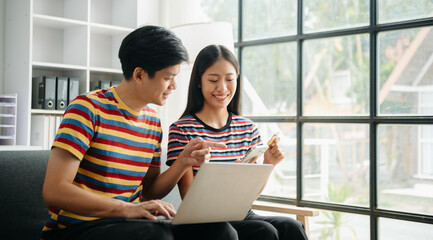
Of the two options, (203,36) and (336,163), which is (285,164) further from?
(203,36)

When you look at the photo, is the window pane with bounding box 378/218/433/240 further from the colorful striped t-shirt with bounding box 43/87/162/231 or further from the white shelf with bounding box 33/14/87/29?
the white shelf with bounding box 33/14/87/29

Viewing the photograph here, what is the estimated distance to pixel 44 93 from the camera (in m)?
3.45

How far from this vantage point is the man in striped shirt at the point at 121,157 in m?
1.41

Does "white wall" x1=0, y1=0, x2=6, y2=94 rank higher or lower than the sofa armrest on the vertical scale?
higher

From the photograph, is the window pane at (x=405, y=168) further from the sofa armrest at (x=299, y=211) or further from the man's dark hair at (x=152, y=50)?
the man's dark hair at (x=152, y=50)

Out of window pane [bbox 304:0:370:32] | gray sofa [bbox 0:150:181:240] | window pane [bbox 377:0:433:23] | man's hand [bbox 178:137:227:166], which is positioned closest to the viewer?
man's hand [bbox 178:137:227:166]

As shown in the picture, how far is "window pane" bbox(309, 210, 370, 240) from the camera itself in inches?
128

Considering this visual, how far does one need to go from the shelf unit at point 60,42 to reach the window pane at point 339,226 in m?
1.85

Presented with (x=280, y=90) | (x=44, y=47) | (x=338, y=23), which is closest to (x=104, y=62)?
(x=44, y=47)

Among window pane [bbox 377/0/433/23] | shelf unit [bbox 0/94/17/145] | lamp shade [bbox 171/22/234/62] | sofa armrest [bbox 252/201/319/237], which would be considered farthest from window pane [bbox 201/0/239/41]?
sofa armrest [bbox 252/201/319/237]

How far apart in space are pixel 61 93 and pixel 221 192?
235 cm

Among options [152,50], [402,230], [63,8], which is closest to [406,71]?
[402,230]

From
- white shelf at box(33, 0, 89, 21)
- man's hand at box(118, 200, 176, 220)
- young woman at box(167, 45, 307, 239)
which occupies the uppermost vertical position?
white shelf at box(33, 0, 89, 21)

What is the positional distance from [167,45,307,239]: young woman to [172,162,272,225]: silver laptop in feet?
1.21
